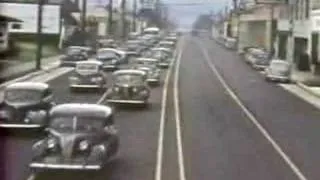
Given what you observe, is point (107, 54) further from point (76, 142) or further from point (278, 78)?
point (76, 142)

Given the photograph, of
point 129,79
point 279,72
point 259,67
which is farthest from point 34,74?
point 259,67

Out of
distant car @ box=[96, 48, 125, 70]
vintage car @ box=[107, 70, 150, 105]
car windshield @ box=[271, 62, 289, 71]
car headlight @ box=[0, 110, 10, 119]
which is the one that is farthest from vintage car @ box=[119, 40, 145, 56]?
car headlight @ box=[0, 110, 10, 119]

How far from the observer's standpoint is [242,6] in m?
177

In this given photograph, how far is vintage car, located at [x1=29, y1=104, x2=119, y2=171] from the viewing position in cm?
2000

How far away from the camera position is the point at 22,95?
1144 inches

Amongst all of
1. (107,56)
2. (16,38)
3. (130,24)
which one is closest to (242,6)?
(130,24)

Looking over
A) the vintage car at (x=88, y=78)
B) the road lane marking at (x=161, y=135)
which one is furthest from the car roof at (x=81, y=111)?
the vintage car at (x=88, y=78)

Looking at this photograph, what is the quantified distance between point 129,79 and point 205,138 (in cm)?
1199

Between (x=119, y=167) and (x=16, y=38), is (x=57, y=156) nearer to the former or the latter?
(x=119, y=167)

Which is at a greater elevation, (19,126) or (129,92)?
(129,92)

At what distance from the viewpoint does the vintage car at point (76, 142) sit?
2000cm

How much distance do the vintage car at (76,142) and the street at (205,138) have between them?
44 centimetres

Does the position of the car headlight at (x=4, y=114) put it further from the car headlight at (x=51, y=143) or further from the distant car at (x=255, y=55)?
the distant car at (x=255, y=55)

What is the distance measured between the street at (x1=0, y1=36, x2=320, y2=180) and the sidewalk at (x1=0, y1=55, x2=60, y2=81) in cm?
287
